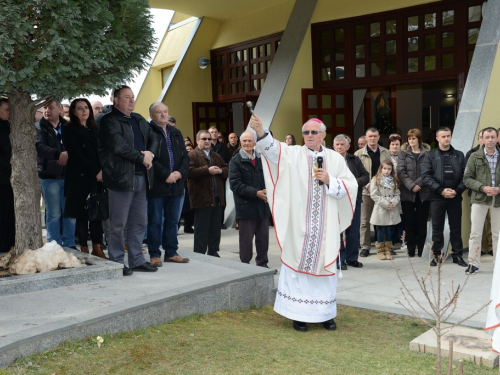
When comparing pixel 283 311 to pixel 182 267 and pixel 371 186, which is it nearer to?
pixel 182 267

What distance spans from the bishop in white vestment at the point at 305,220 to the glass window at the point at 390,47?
307 inches

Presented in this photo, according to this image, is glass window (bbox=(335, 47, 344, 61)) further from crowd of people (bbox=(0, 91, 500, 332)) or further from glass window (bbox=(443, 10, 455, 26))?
crowd of people (bbox=(0, 91, 500, 332))

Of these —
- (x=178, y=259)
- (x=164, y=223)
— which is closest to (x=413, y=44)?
(x=164, y=223)

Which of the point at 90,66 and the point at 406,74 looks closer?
the point at 90,66

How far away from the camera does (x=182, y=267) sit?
6875mm

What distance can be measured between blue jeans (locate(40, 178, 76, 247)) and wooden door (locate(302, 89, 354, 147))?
21.7 feet

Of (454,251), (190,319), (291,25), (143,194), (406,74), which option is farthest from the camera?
(291,25)

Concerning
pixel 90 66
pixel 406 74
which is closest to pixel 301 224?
pixel 90 66

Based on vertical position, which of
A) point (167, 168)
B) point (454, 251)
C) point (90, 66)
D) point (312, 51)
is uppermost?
point (312, 51)

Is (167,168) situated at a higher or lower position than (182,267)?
higher

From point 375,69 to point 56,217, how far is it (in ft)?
26.7

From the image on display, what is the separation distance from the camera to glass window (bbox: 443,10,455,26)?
472 inches

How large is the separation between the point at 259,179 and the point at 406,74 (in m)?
6.04

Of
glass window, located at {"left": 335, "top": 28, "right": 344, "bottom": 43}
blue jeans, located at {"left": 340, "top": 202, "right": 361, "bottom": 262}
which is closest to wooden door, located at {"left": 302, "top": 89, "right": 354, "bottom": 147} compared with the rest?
glass window, located at {"left": 335, "top": 28, "right": 344, "bottom": 43}
